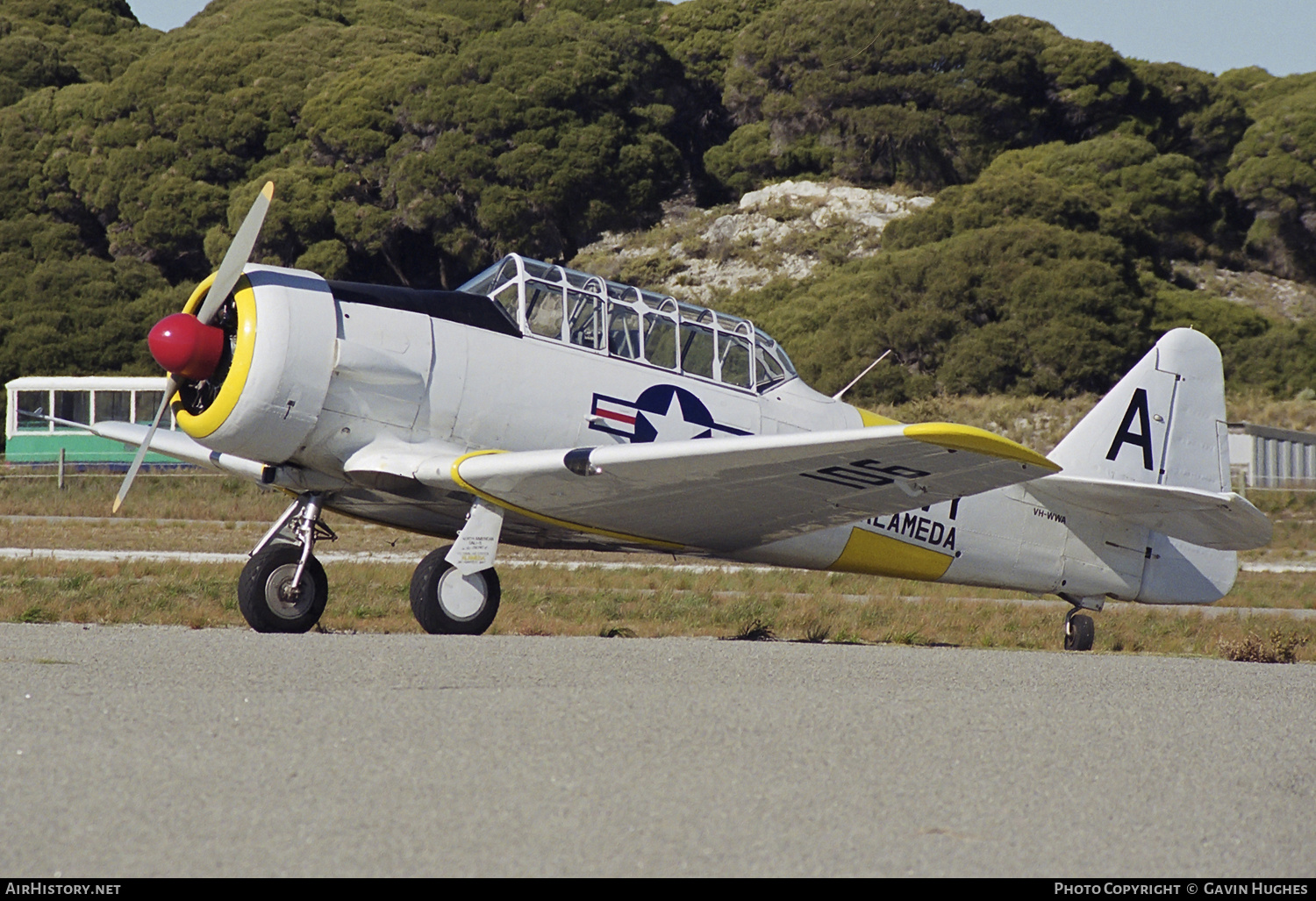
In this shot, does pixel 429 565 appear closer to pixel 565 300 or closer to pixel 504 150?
pixel 565 300

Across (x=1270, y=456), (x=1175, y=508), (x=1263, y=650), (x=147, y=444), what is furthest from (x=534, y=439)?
(x=1270, y=456)

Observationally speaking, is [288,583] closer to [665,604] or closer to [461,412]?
[461,412]

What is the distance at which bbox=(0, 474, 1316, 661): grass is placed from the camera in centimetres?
1048

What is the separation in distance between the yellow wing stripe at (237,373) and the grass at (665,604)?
1732mm

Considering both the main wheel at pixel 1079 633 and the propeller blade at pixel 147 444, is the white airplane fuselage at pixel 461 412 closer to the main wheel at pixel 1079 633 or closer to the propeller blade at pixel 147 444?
the propeller blade at pixel 147 444

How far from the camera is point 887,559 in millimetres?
10852

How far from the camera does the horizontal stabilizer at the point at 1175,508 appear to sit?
913cm

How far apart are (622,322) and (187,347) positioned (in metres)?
3.03

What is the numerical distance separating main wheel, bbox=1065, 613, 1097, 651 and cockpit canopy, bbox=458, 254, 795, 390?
3562mm

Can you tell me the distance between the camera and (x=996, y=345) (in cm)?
4109

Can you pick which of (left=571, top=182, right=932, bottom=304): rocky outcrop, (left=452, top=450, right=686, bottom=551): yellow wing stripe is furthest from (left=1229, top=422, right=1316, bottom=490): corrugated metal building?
(left=571, top=182, right=932, bottom=304): rocky outcrop

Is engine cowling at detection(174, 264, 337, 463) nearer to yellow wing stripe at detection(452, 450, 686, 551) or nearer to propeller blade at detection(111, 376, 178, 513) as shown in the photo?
propeller blade at detection(111, 376, 178, 513)

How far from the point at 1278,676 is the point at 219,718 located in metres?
5.86
